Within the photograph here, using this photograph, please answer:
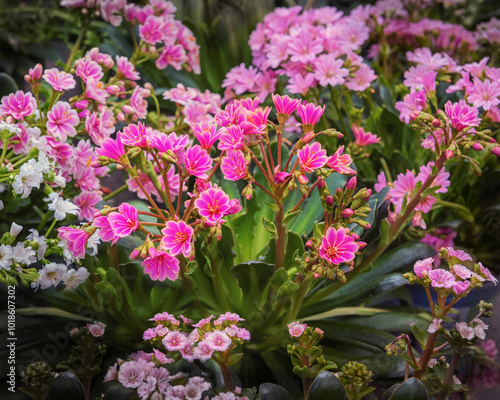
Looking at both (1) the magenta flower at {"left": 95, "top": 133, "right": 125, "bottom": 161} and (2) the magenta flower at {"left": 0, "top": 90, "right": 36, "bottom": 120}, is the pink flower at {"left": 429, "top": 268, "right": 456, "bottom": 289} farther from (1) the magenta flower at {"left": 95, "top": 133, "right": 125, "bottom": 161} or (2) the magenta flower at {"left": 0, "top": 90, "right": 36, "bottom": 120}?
(2) the magenta flower at {"left": 0, "top": 90, "right": 36, "bottom": 120}

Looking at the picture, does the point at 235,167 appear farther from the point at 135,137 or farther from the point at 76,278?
the point at 76,278

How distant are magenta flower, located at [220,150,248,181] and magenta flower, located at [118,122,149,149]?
0.34ft

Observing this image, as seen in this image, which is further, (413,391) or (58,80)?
(58,80)

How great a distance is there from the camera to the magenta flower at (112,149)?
2.35ft

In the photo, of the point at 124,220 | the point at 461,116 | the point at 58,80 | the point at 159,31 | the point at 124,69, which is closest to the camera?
the point at 124,220

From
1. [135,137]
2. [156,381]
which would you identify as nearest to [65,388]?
[156,381]

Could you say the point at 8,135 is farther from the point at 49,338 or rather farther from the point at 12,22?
the point at 12,22

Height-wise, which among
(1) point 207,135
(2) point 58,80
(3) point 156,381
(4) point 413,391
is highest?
(2) point 58,80

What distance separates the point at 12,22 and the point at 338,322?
142 centimetres

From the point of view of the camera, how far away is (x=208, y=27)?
1.66 m

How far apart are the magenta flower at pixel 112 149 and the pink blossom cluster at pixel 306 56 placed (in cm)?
48

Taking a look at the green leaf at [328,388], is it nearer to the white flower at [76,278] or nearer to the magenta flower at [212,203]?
the magenta flower at [212,203]

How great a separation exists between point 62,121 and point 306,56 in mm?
503

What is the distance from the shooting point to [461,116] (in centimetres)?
79
